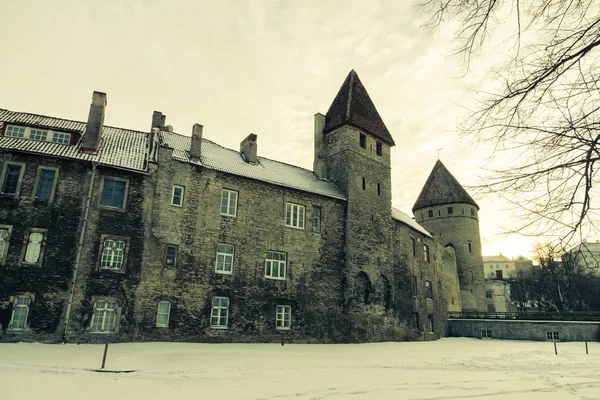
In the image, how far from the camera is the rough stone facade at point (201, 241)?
55.2 feet

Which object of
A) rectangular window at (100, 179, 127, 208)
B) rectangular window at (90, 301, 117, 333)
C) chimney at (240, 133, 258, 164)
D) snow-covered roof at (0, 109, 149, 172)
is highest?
chimney at (240, 133, 258, 164)

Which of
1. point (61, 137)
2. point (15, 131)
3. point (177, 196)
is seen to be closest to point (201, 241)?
point (177, 196)

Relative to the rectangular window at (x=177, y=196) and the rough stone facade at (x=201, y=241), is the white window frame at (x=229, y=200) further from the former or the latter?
the rectangular window at (x=177, y=196)

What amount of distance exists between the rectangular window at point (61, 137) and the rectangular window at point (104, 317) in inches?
336

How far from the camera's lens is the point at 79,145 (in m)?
19.3

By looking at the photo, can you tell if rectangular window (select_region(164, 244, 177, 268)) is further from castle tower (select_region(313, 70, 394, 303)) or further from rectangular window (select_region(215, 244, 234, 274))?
castle tower (select_region(313, 70, 394, 303))

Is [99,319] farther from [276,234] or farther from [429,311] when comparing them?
[429,311]

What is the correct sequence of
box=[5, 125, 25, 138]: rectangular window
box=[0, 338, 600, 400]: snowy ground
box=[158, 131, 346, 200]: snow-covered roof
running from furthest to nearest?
box=[158, 131, 346, 200]: snow-covered roof
box=[5, 125, 25, 138]: rectangular window
box=[0, 338, 600, 400]: snowy ground

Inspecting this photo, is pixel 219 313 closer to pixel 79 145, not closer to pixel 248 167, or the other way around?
pixel 248 167

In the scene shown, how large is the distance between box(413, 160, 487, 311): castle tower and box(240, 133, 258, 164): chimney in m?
29.2

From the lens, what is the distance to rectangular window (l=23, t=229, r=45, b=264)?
1647 cm

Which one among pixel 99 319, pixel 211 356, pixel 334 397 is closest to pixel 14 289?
pixel 99 319

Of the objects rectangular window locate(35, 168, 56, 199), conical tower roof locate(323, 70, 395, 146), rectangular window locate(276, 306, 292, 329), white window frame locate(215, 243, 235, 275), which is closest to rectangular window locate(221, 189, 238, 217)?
white window frame locate(215, 243, 235, 275)

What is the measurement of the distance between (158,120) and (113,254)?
31.4 feet
